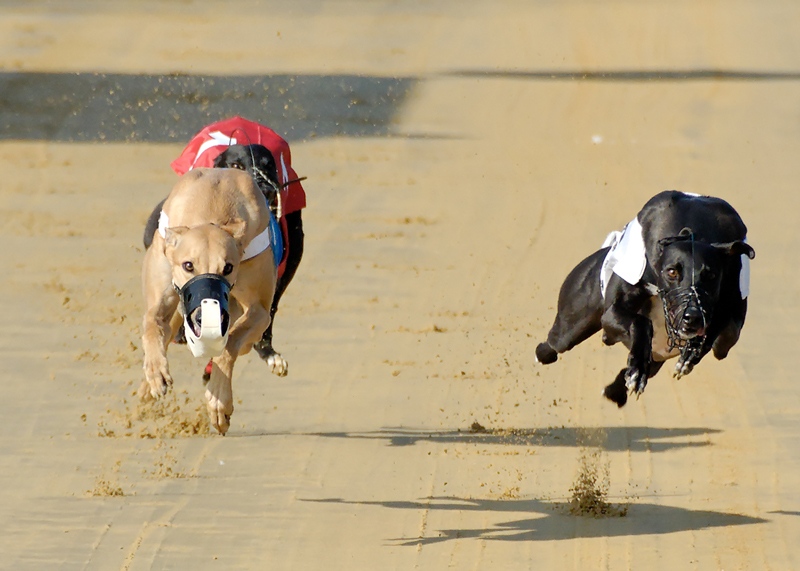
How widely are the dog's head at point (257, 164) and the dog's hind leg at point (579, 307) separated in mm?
1391

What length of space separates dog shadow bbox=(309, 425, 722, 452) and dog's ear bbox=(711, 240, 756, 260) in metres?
2.23

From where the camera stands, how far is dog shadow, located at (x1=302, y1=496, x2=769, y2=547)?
6.12 metres

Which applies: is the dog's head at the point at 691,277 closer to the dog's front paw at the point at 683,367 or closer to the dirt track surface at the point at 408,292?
the dog's front paw at the point at 683,367

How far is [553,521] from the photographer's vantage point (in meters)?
6.31

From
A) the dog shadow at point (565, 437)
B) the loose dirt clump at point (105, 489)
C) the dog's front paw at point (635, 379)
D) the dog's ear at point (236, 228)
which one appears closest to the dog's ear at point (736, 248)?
the dog's front paw at point (635, 379)

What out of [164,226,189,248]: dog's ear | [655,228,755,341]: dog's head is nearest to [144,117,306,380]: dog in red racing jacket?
[164,226,189,248]: dog's ear

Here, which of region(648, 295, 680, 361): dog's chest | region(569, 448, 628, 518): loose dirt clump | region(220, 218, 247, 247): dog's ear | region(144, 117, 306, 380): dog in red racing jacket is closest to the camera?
region(220, 218, 247, 247): dog's ear

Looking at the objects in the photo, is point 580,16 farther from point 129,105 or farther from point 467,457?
point 467,457

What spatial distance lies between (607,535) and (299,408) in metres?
2.38

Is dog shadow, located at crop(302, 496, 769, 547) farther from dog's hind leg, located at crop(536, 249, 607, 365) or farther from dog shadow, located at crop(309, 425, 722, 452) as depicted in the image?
dog shadow, located at crop(309, 425, 722, 452)

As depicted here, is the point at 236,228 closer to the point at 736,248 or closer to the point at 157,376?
the point at 157,376

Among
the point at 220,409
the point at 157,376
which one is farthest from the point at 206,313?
the point at 220,409

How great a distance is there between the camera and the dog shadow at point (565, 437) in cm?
743

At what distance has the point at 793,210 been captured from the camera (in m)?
12.6
